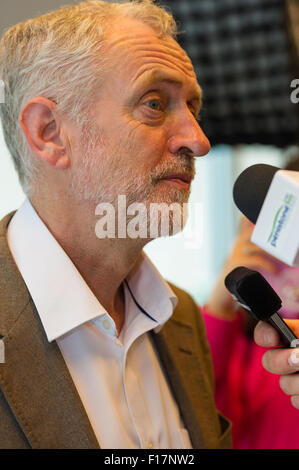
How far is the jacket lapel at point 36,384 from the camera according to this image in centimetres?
82

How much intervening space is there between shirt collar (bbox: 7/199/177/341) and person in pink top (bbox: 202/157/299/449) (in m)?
0.46

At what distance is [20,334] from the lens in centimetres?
86

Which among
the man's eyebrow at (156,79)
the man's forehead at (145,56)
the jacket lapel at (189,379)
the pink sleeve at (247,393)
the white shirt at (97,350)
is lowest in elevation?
the pink sleeve at (247,393)

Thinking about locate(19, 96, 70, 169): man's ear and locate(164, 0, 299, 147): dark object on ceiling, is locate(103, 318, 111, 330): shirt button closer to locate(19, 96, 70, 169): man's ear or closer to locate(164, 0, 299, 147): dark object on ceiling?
locate(19, 96, 70, 169): man's ear

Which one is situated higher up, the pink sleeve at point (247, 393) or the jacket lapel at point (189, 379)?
the jacket lapel at point (189, 379)

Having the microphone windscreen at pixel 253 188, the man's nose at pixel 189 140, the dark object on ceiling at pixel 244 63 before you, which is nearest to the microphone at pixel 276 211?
the microphone windscreen at pixel 253 188

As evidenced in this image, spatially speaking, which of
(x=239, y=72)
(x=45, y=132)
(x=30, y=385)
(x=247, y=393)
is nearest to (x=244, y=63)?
(x=239, y=72)

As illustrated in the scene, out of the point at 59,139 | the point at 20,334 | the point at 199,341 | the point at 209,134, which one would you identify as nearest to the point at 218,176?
the point at 209,134

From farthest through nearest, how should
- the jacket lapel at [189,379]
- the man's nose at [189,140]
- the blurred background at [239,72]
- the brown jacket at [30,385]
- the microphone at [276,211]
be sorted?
1. the blurred background at [239,72]
2. the jacket lapel at [189,379]
3. the man's nose at [189,140]
4. the brown jacket at [30,385]
5. the microphone at [276,211]

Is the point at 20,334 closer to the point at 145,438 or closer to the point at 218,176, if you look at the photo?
the point at 145,438

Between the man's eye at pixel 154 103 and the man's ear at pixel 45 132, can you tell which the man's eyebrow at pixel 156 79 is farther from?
the man's ear at pixel 45 132

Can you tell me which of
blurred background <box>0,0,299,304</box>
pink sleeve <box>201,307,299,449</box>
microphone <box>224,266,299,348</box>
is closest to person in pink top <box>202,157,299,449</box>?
pink sleeve <box>201,307,299,449</box>

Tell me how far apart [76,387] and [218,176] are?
1.73 metres

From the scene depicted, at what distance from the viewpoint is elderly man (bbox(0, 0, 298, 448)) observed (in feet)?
2.91
